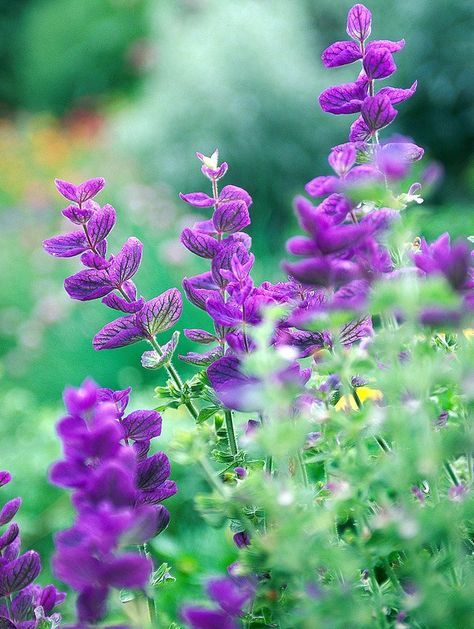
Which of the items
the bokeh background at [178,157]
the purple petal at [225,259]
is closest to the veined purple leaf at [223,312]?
the purple petal at [225,259]

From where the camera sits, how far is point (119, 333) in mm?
540

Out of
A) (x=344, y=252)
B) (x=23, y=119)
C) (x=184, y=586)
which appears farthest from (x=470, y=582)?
(x=23, y=119)

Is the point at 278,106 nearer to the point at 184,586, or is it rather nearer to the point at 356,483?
the point at 184,586

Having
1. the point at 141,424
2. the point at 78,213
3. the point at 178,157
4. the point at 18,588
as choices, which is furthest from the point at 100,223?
the point at 178,157

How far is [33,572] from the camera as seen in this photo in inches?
19.7

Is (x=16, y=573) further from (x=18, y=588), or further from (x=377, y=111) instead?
(x=377, y=111)

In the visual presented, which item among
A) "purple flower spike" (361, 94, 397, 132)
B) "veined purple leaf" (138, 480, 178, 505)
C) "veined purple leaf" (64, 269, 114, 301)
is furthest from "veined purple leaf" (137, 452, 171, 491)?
"purple flower spike" (361, 94, 397, 132)

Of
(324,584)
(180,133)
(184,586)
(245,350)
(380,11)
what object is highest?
(380,11)

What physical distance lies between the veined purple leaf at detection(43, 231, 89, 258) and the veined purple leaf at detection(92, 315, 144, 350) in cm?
6

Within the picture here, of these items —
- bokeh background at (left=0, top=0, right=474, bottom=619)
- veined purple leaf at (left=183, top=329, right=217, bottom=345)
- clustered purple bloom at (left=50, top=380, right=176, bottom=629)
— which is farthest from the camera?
bokeh background at (left=0, top=0, right=474, bottom=619)

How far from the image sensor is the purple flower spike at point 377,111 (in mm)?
542

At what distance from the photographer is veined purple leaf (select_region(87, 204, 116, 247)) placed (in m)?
0.53

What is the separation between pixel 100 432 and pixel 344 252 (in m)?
0.17

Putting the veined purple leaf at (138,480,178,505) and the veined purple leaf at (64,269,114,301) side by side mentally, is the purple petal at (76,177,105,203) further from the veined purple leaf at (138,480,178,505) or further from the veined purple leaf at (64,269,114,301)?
the veined purple leaf at (138,480,178,505)
